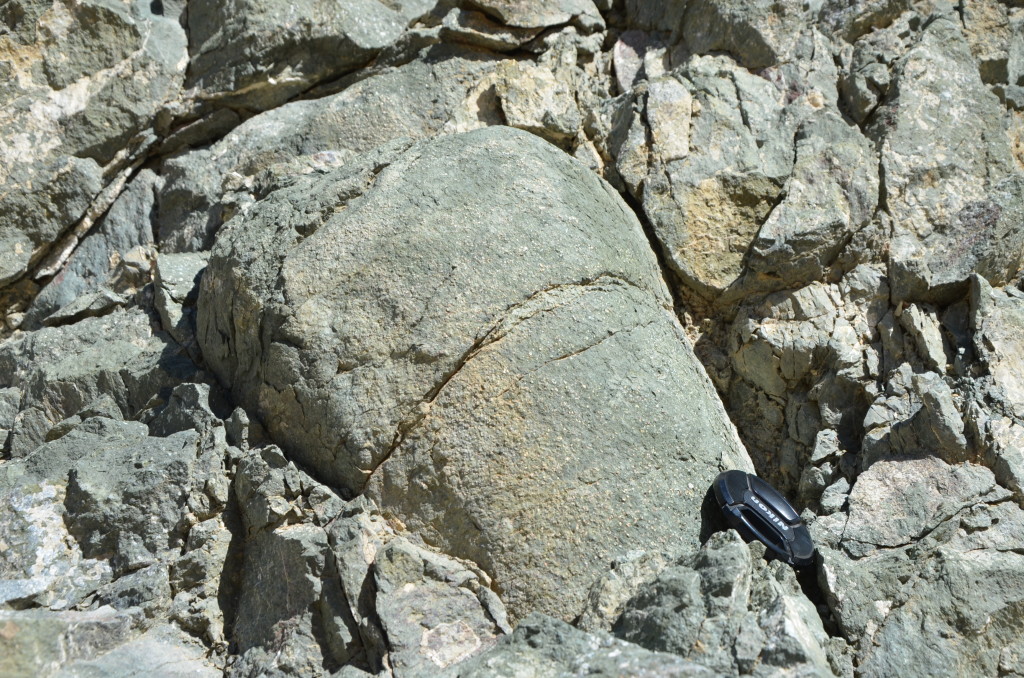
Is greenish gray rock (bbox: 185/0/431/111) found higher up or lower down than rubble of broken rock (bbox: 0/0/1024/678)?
higher up

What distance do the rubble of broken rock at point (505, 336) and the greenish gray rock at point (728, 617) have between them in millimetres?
14

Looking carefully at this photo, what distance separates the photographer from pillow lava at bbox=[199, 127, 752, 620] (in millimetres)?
4203

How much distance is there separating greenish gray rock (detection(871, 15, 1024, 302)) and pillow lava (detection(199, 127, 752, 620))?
1370mm

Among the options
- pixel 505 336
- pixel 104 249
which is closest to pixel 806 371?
pixel 505 336

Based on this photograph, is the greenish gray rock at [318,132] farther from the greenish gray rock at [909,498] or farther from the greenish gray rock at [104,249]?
the greenish gray rock at [909,498]

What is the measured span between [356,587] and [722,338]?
2.44 m

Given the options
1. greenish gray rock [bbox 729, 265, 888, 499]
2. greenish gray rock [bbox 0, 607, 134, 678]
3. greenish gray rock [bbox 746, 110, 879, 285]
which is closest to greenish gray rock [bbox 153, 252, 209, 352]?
greenish gray rock [bbox 0, 607, 134, 678]

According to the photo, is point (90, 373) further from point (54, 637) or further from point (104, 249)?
point (54, 637)

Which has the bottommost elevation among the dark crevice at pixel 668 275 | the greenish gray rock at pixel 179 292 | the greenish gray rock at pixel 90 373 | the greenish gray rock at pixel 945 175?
the greenish gray rock at pixel 90 373

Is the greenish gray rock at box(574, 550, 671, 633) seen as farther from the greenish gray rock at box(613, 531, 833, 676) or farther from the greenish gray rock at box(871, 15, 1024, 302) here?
the greenish gray rock at box(871, 15, 1024, 302)

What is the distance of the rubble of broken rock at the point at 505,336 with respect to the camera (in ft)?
13.1

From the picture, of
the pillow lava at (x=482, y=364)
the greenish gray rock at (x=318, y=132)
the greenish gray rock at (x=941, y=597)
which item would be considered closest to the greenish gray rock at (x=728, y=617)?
the greenish gray rock at (x=941, y=597)

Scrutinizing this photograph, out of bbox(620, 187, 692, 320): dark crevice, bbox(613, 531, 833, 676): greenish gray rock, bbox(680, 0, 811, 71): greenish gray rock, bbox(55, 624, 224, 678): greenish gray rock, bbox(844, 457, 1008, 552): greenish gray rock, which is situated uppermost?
bbox(680, 0, 811, 71): greenish gray rock

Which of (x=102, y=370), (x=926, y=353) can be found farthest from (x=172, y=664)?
(x=926, y=353)
